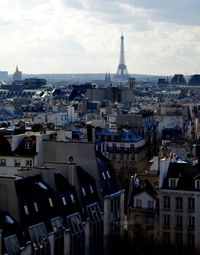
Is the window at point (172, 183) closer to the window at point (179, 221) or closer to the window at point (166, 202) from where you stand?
the window at point (166, 202)

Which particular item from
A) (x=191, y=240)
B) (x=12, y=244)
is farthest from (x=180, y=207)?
(x=12, y=244)

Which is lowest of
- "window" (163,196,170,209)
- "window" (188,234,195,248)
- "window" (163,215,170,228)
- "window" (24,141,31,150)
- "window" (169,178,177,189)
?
"window" (188,234,195,248)

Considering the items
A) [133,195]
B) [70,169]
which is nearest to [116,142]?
[133,195]

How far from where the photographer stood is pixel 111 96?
6407 inches

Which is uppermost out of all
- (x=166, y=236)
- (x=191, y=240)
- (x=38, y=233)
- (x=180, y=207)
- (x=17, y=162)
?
(x=17, y=162)

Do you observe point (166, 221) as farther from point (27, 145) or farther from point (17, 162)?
point (17, 162)

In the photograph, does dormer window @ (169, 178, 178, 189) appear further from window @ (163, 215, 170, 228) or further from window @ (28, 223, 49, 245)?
window @ (28, 223, 49, 245)

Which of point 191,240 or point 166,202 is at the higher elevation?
point 166,202

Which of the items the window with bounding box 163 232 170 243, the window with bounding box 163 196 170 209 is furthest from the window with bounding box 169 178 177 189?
the window with bounding box 163 232 170 243

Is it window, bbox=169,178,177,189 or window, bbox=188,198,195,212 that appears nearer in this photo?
window, bbox=188,198,195,212

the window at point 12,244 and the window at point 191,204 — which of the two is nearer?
the window at point 12,244

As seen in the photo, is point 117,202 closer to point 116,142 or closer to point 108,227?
point 108,227

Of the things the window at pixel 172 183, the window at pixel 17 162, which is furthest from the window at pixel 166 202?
the window at pixel 17 162

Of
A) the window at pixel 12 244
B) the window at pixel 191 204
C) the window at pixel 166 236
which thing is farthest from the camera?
the window at pixel 166 236
